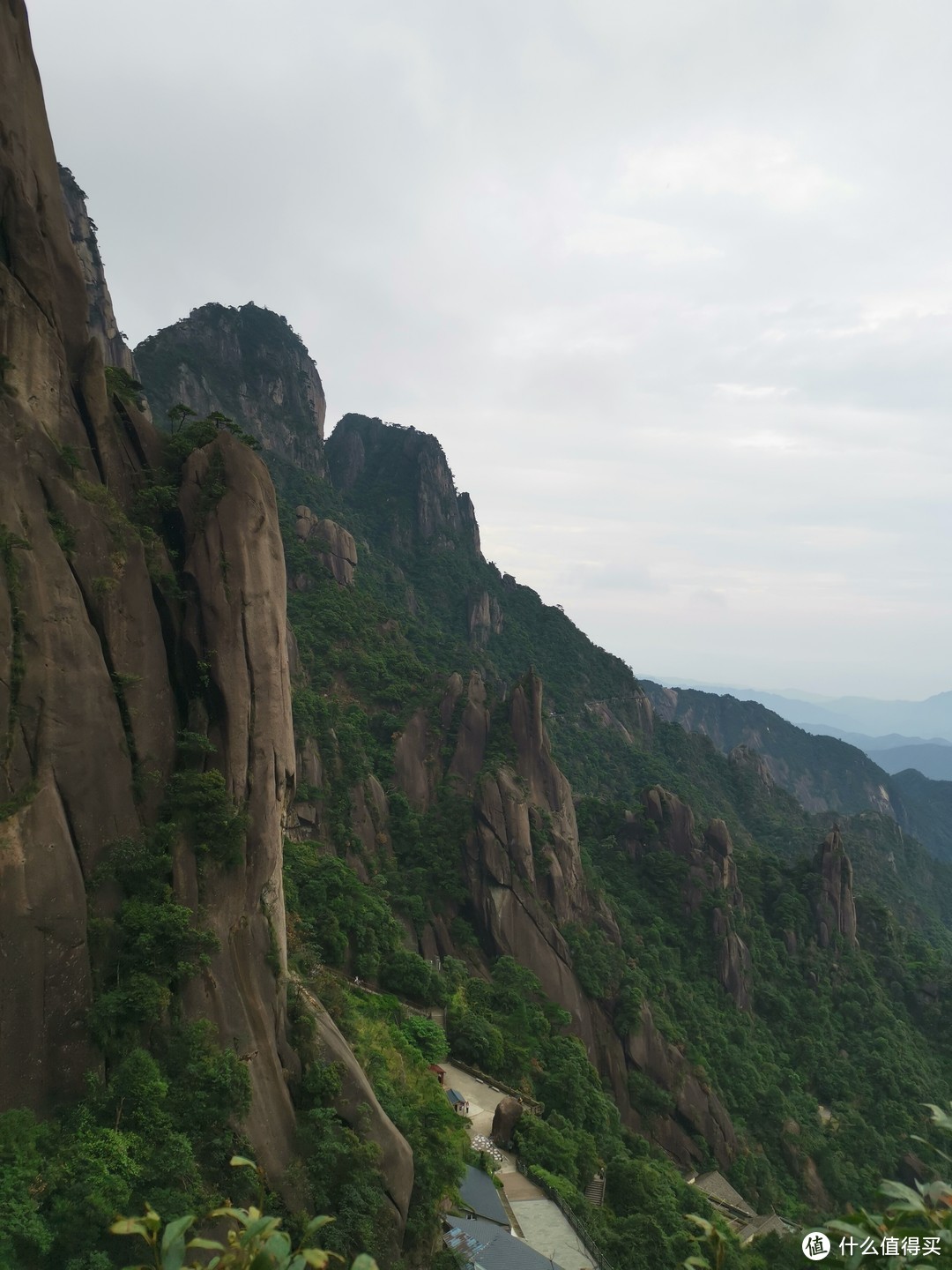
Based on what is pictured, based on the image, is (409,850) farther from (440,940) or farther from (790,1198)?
(790,1198)

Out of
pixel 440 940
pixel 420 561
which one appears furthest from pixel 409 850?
pixel 420 561

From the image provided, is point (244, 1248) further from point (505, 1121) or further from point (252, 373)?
point (252, 373)

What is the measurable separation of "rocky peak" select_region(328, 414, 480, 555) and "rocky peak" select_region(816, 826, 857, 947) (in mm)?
73452

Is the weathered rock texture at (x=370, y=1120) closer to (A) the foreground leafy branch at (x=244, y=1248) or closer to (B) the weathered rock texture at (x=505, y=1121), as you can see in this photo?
(B) the weathered rock texture at (x=505, y=1121)

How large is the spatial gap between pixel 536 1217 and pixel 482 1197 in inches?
80.7

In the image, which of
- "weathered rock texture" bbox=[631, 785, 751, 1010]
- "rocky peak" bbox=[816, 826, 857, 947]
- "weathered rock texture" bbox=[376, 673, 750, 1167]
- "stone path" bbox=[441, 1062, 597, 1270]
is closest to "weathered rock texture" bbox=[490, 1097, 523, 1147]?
"stone path" bbox=[441, 1062, 597, 1270]

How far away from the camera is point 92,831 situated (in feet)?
51.5

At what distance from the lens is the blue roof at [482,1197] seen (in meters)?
21.8

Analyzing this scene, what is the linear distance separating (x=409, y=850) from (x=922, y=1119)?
3872 cm

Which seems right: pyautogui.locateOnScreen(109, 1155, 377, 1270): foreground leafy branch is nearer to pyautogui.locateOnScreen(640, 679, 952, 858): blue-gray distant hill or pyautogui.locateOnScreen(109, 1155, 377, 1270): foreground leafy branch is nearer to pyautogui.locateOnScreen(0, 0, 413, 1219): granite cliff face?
pyautogui.locateOnScreen(0, 0, 413, 1219): granite cliff face

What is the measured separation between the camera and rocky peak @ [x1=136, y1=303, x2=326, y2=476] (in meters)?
92.1

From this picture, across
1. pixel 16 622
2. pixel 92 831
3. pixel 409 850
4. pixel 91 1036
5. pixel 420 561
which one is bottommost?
pixel 409 850

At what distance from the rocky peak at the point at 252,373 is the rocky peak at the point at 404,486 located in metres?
9.77

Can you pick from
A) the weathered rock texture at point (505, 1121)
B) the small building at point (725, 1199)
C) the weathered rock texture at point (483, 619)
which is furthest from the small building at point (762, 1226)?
the weathered rock texture at point (483, 619)
